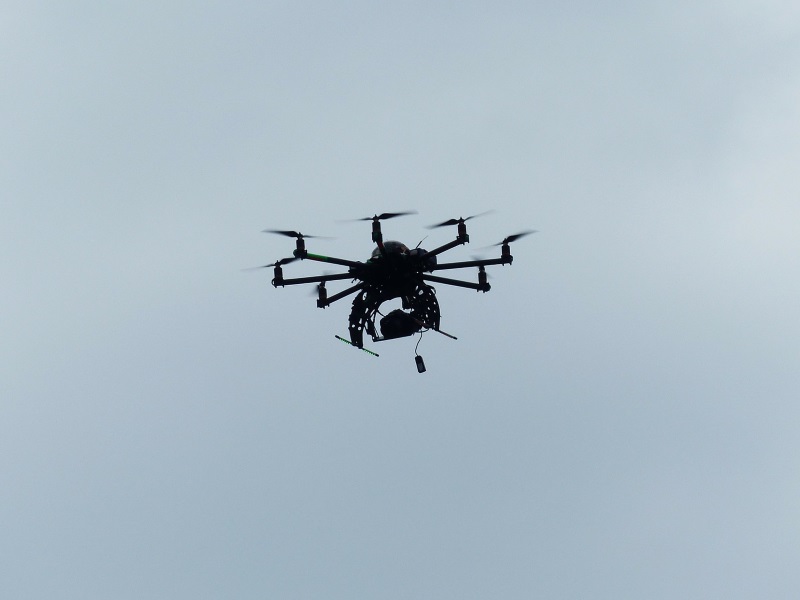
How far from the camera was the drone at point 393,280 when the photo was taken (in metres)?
51.5

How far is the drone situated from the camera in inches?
2028

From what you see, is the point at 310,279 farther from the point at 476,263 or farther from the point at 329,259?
the point at 476,263

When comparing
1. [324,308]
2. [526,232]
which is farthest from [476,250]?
[324,308]

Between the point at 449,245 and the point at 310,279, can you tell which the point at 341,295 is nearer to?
the point at 310,279

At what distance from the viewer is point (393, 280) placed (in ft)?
173

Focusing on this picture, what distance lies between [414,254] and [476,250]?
2.64m

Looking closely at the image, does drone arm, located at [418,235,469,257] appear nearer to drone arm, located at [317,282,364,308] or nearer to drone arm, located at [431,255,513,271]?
drone arm, located at [431,255,513,271]

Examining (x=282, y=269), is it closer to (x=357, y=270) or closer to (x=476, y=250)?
(x=357, y=270)

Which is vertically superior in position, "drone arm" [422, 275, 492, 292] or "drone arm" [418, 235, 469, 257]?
"drone arm" [418, 235, 469, 257]

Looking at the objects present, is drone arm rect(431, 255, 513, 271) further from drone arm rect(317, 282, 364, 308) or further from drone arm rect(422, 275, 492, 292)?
drone arm rect(317, 282, 364, 308)

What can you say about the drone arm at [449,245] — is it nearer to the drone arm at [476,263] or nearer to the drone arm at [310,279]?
the drone arm at [476,263]

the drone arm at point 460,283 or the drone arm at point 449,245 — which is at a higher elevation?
the drone arm at point 449,245

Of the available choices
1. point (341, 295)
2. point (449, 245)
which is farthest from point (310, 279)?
point (449, 245)

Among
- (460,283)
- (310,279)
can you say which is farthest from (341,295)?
(460,283)
